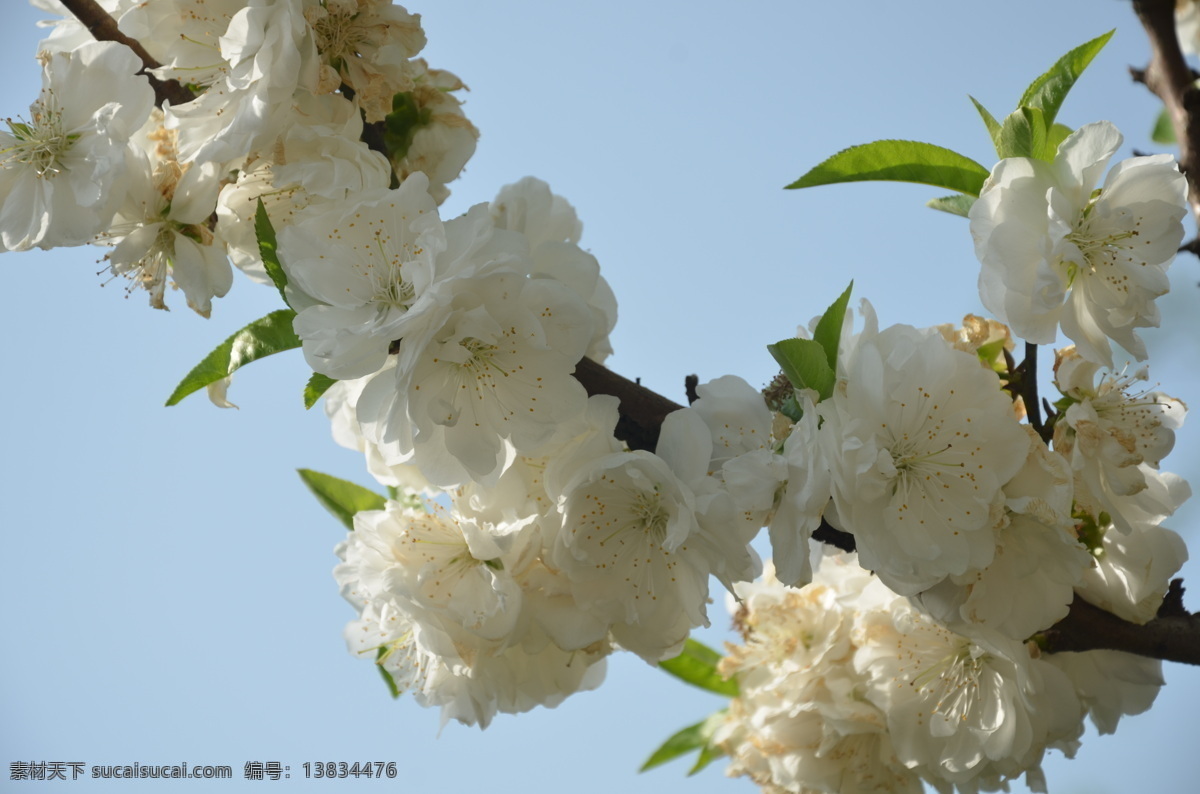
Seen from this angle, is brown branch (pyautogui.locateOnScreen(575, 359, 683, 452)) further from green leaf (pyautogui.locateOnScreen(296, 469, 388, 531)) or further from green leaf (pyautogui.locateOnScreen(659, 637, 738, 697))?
green leaf (pyautogui.locateOnScreen(659, 637, 738, 697))

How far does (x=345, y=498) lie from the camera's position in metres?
1.63

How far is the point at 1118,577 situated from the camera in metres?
1.29

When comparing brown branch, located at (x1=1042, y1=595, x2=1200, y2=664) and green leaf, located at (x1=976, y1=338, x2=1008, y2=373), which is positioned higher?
green leaf, located at (x1=976, y1=338, x2=1008, y2=373)

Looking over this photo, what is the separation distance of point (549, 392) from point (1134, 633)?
891mm

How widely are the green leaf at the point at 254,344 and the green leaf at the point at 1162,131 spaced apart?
1.99 m

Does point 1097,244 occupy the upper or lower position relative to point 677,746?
upper

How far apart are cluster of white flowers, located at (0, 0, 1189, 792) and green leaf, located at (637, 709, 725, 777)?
712 millimetres

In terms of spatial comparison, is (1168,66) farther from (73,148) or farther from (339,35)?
(73,148)

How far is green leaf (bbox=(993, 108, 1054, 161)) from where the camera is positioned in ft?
3.70

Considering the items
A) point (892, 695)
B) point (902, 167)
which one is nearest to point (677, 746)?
point (892, 695)

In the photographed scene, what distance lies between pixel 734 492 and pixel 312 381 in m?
0.54

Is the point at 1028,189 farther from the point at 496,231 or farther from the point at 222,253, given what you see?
the point at 222,253

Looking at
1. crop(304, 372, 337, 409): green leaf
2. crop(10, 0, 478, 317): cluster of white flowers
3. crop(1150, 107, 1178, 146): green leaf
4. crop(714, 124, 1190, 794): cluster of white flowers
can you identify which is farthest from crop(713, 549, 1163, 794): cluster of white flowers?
crop(1150, 107, 1178, 146): green leaf

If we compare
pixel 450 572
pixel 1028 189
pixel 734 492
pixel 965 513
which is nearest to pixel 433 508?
pixel 450 572
